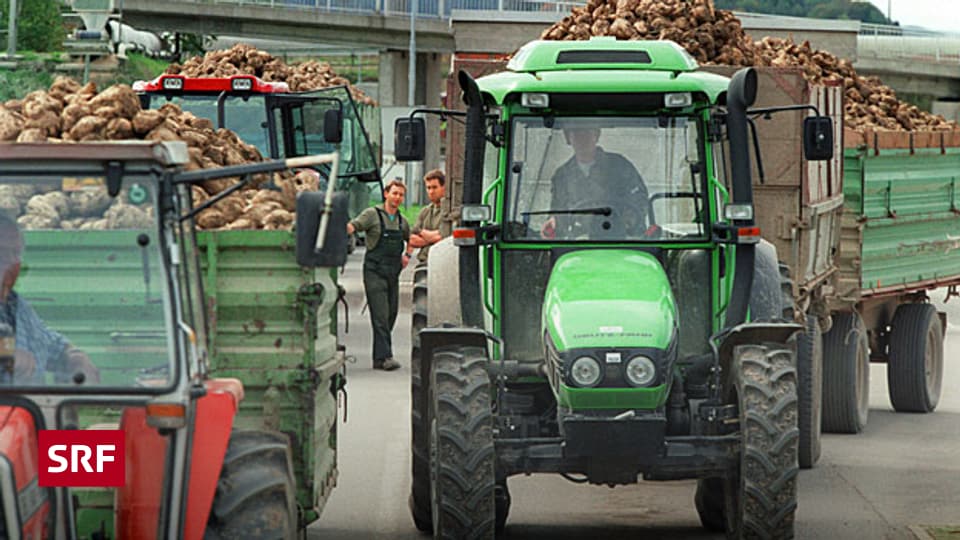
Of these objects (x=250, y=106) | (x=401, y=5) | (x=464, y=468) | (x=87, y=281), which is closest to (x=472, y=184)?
(x=464, y=468)

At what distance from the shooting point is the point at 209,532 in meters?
7.01

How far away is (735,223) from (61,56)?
122 ft

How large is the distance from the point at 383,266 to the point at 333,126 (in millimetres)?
2769

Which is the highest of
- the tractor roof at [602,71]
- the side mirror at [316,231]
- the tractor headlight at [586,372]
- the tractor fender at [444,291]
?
the tractor roof at [602,71]

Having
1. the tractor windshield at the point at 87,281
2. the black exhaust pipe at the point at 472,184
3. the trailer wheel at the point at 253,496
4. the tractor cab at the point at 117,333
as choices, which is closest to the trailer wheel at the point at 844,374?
the black exhaust pipe at the point at 472,184

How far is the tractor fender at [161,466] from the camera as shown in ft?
22.3

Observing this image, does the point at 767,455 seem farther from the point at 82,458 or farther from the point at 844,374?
the point at 844,374

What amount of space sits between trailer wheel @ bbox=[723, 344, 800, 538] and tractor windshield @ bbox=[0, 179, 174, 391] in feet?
11.4

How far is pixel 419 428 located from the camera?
10.5 meters

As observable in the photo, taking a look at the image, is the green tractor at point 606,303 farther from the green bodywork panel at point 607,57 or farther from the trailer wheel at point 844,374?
the trailer wheel at point 844,374

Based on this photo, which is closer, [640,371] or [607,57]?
[640,371]

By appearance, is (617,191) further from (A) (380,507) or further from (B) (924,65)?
(B) (924,65)

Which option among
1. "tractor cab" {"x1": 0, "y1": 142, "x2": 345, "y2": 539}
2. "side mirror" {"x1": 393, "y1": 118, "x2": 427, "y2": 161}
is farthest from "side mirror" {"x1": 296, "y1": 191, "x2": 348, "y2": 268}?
"side mirror" {"x1": 393, "y1": 118, "x2": 427, "y2": 161}

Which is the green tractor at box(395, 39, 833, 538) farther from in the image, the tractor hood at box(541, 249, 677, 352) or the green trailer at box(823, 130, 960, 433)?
the green trailer at box(823, 130, 960, 433)
